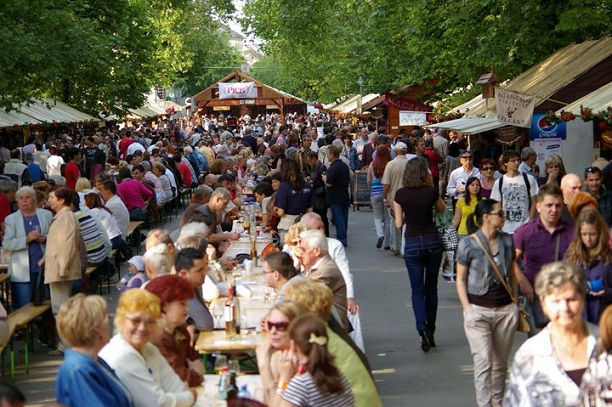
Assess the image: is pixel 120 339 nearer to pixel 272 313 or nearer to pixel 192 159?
pixel 272 313

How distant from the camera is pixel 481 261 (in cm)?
890

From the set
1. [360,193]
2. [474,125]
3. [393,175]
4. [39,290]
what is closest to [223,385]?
[39,290]

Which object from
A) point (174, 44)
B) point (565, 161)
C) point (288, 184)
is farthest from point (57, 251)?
point (174, 44)

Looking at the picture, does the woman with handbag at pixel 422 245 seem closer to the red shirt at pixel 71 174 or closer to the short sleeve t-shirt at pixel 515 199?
the short sleeve t-shirt at pixel 515 199

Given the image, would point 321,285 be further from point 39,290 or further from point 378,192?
point 378,192

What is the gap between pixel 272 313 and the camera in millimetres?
6609

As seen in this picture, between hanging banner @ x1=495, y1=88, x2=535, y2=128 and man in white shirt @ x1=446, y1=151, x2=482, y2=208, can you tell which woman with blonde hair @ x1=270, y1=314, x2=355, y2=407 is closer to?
man in white shirt @ x1=446, y1=151, x2=482, y2=208

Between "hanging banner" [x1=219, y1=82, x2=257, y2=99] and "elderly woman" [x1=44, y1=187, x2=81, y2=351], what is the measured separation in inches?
2686

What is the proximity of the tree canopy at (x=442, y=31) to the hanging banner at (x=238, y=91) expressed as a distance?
3196 cm

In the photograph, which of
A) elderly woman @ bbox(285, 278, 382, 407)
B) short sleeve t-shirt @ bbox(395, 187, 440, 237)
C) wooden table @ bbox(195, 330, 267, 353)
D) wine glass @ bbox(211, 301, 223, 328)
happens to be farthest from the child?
elderly woman @ bbox(285, 278, 382, 407)

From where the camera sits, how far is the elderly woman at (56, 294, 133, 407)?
19.2 ft

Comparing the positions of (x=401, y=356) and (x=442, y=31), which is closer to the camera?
(x=401, y=356)

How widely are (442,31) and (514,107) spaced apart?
10.9m

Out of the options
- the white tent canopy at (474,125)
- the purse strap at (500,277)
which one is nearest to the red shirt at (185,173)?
the white tent canopy at (474,125)
